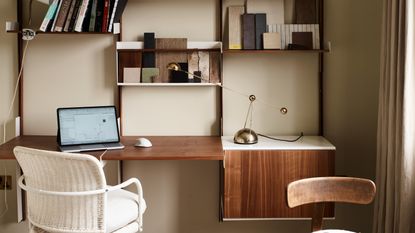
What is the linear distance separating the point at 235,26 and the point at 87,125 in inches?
41.1

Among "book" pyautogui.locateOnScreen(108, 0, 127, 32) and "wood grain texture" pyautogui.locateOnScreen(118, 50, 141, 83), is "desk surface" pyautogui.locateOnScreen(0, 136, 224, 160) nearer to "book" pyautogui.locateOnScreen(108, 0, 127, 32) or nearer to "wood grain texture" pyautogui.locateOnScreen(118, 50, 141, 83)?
"wood grain texture" pyautogui.locateOnScreen(118, 50, 141, 83)

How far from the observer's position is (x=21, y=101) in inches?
130

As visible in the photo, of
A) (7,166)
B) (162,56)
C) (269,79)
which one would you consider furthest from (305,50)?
(7,166)

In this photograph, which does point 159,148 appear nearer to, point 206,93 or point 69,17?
point 206,93

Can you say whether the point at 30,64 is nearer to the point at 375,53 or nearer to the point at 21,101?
the point at 21,101

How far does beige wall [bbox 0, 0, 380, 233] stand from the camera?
10.7 ft

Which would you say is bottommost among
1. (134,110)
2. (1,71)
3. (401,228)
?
(401,228)

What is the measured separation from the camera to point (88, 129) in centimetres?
298

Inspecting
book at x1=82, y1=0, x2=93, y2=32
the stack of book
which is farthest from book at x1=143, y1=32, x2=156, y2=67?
book at x1=82, y1=0, x2=93, y2=32

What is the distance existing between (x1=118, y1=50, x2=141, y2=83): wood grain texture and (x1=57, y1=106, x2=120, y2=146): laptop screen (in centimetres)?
29

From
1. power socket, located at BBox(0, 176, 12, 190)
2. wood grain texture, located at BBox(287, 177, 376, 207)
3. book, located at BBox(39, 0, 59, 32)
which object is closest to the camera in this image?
wood grain texture, located at BBox(287, 177, 376, 207)

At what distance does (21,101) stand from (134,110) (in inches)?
27.2

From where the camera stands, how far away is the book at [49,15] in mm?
3043

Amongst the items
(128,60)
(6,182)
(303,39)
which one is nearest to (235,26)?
(303,39)
